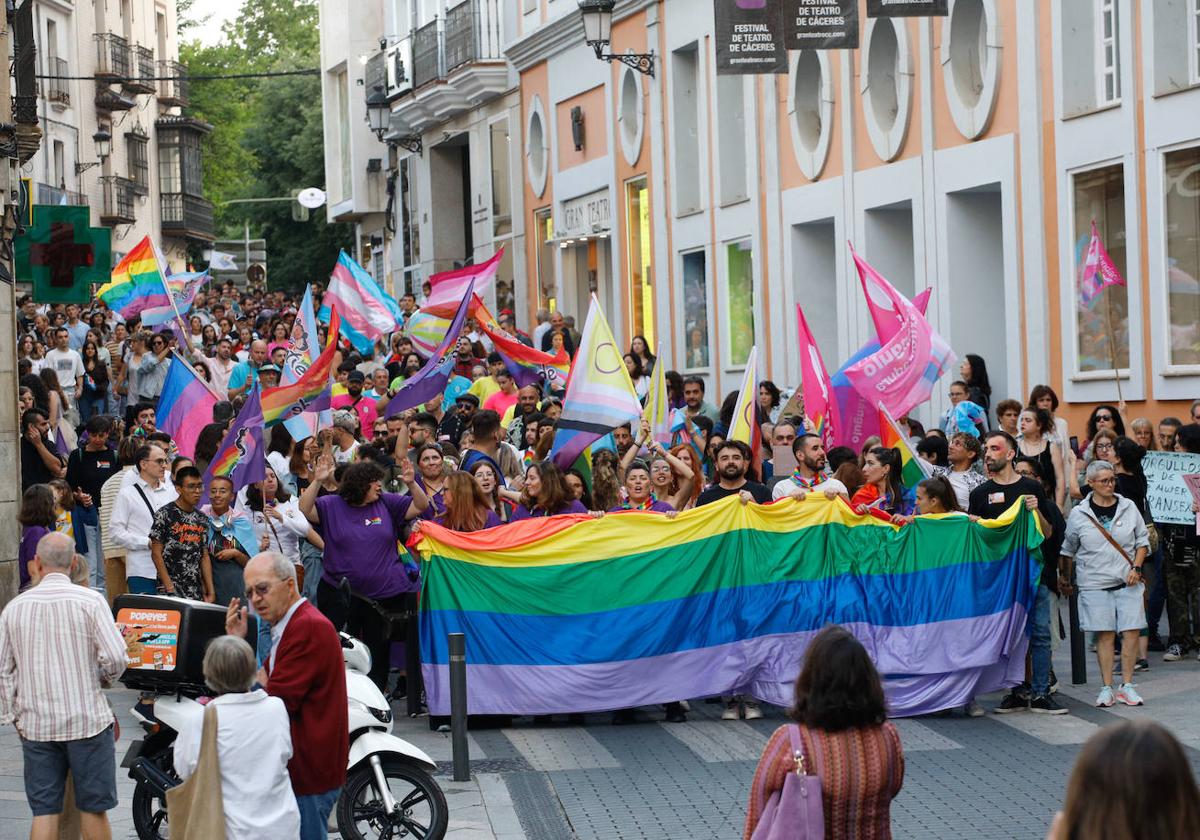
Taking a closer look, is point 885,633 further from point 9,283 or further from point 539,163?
point 539,163

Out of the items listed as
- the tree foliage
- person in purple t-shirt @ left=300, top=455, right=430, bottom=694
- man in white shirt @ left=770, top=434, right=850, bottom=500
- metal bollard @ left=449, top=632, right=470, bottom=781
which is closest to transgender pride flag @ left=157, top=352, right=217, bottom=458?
person in purple t-shirt @ left=300, top=455, right=430, bottom=694

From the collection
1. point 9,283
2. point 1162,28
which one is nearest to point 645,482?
point 9,283

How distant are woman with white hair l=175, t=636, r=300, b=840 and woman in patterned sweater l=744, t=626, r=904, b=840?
2032 mm

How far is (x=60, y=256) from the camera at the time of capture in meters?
17.0

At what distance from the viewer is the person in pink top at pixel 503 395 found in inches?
810

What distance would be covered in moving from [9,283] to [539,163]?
2033cm

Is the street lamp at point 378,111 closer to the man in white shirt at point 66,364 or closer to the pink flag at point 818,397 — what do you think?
the man in white shirt at point 66,364

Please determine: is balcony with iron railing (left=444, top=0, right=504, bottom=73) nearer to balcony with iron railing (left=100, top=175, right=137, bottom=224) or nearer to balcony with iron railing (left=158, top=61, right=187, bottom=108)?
balcony with iron railing (left=100, top=175, right=137, bottom=224)

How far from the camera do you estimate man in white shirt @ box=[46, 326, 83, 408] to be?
2534cm

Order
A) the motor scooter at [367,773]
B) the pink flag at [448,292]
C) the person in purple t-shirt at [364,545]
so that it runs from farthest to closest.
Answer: the pink flag at [448,292] < the person in purple t-shirt at [364,545] < the motor scooter at [367,773]

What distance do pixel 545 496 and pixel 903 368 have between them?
12.7 ft

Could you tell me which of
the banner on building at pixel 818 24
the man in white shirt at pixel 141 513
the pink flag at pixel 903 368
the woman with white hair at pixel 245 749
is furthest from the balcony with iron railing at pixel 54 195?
the woman with white hair at pixel 245 749

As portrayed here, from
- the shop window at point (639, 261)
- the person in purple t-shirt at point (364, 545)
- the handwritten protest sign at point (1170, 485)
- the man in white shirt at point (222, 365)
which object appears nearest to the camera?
the person in purple t-shirt at point (364, 545)

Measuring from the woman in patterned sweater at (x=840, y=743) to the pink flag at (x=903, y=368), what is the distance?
10360mm
